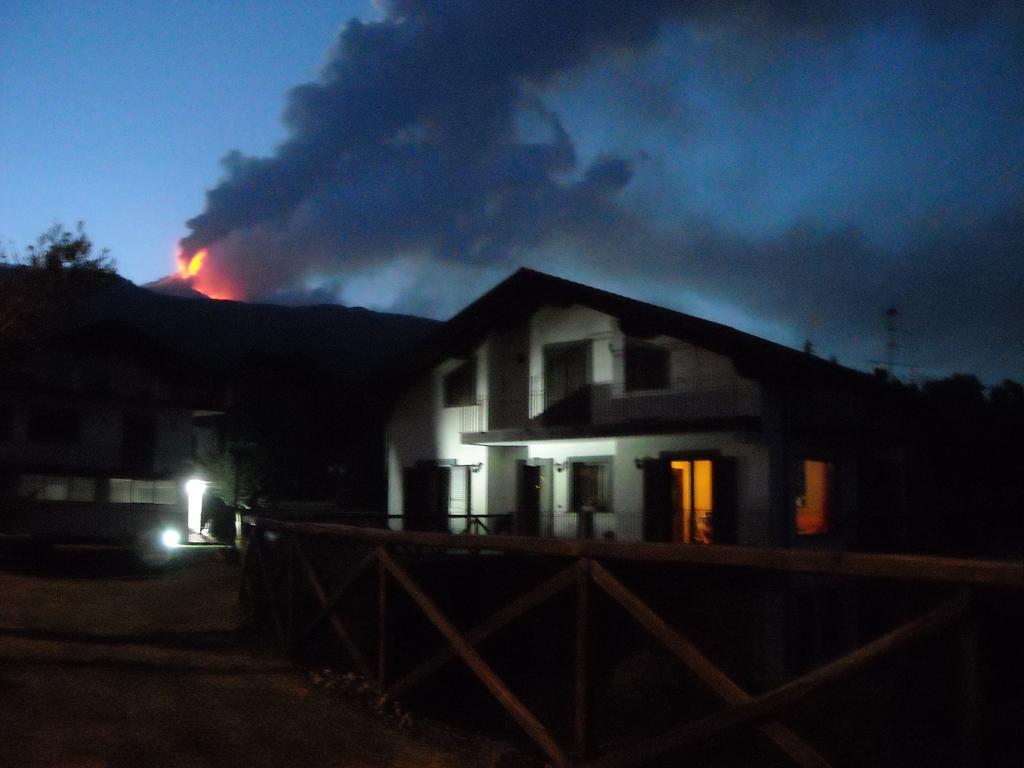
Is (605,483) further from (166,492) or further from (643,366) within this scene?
(166,492)

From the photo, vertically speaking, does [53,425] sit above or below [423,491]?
above

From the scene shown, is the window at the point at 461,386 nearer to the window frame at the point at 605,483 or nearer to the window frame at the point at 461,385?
the window frame at the point at 461,385

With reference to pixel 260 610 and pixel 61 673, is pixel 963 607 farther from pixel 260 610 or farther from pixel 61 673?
pixel 260 610

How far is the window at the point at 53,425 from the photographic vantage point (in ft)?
118

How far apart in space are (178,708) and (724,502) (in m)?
15.2

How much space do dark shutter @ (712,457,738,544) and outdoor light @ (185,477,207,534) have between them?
2604 centimetres

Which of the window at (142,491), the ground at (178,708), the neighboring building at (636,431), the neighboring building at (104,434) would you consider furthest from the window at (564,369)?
the window at (142,491)

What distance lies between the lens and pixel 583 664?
210 inches

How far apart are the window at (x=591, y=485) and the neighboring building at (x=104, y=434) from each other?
15366 mm

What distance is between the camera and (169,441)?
128 ft

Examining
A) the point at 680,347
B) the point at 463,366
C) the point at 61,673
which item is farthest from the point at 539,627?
the point at 463,366

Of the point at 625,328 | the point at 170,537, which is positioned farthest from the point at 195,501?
the point at 625,328

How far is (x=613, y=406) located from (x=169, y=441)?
22.8 m

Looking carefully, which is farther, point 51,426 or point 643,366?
point 51,426
